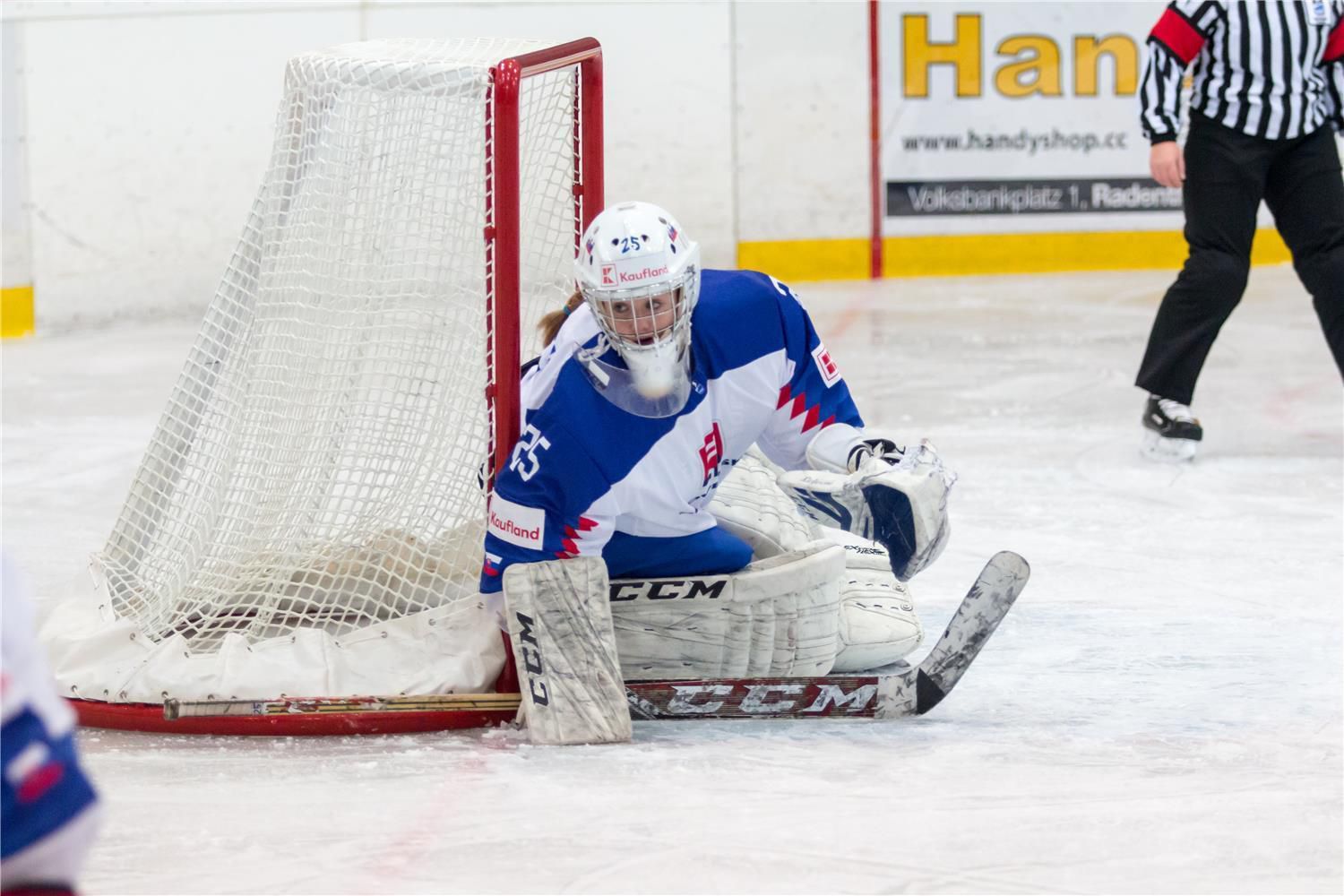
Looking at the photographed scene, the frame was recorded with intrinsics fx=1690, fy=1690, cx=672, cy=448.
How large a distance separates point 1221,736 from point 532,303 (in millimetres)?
1347

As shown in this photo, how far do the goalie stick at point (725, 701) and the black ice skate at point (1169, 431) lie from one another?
1900 mm

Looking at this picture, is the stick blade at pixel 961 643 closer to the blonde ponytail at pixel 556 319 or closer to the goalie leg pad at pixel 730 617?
the goalie leg pad at pixel 730 617

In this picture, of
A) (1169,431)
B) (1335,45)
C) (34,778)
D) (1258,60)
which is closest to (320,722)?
(34,778)

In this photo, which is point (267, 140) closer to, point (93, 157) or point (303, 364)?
point (93, 157)

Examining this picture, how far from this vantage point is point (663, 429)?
235cm

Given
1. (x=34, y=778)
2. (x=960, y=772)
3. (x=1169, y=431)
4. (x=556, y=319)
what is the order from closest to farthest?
(x=34, y=778) < (x=960, y=772) < (x=556, y=319) < (x=1169, y=431)

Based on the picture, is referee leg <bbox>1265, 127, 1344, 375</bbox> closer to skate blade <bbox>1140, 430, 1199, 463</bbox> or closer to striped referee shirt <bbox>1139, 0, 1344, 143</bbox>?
striped referee shirt <bbox>1139, 0, 1344, 143</bbox>

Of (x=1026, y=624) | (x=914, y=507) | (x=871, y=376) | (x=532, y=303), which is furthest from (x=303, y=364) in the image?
(x=871, y=376)

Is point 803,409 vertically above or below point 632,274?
below

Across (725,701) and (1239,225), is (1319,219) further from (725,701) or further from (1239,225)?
(725,701)

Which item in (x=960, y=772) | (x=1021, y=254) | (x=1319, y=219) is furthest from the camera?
(x=1021, y=254)

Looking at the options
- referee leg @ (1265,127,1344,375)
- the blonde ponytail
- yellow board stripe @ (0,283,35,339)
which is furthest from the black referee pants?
yellow board stripe @ (0,283,35,339)

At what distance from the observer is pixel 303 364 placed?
2.66 m

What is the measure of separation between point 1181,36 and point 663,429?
2.28m
